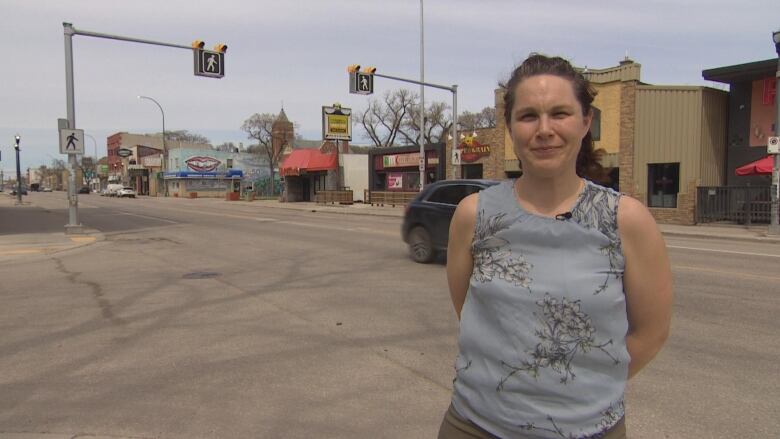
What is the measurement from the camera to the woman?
1.64 metres

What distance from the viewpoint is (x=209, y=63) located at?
717 inches

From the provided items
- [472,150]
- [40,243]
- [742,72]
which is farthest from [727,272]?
[472,150]

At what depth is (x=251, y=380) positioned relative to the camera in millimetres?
4625

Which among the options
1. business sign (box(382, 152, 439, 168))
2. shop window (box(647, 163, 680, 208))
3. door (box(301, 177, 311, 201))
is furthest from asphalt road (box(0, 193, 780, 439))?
door (box(301, 177, 311, 201))

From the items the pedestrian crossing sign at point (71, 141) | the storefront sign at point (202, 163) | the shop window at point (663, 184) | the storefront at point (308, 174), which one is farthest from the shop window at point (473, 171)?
the storefront sign at point (202, 163)

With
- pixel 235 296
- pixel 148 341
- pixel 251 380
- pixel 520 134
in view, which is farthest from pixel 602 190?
pixel 235 296

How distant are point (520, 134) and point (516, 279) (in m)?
0.44

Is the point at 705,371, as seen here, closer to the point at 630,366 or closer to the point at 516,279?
the point at 630,366

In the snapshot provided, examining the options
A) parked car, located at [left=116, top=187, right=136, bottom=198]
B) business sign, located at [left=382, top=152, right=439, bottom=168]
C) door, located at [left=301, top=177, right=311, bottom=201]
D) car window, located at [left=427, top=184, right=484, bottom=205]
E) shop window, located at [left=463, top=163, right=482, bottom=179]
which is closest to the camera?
car window, located at [left=427, top=184, right=484, bottom=205]

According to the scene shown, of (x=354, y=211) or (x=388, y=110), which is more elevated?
(x=388, y=110)

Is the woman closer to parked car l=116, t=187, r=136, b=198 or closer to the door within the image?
the door

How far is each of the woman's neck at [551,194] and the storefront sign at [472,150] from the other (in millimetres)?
27647

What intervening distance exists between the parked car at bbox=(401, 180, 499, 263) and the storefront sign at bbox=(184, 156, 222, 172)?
6399 centimetres

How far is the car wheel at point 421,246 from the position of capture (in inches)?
426
